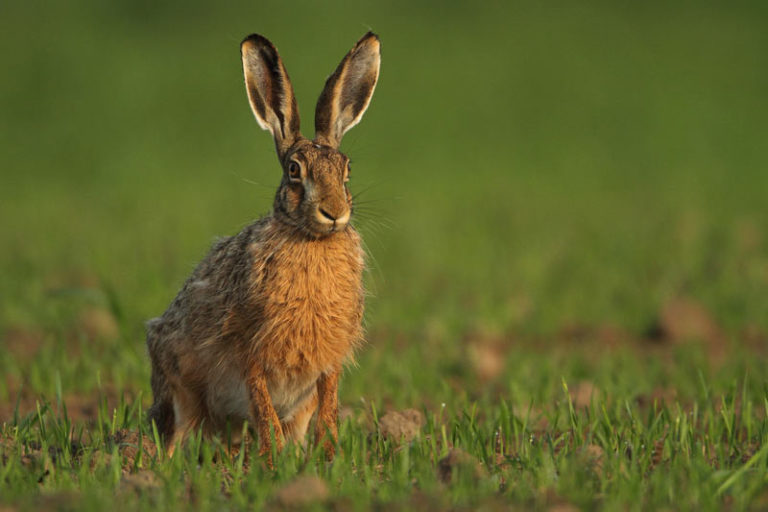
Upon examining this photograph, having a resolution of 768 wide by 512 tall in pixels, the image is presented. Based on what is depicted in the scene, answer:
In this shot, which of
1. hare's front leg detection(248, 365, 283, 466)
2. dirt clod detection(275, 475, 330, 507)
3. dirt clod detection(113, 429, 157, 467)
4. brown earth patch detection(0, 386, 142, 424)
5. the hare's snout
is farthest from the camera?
brown earth patch detection(0, 386, 142, 424)

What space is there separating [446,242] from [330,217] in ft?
27.3

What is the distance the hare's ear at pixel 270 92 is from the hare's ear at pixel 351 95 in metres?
0.14

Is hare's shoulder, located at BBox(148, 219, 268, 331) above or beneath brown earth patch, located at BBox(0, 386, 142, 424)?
above

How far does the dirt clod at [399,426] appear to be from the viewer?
519 centimetres

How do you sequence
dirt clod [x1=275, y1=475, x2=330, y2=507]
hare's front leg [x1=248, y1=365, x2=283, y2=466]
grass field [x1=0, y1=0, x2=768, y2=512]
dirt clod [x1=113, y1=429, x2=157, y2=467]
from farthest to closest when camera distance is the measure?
hare's front leg [x1=248, y1=365, x2=283, y2=466]
dirt clod [x1=113, y1=429, x2=157, y2=467]
grass field [x1=0, y1=0, x2=768, y2=512]
dirt clod [x1=275, y1=475, x2=330, y2=507]

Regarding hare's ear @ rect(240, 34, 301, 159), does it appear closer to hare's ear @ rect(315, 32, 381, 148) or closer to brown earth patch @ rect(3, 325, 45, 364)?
hare's ear @ rect(315, 32, 381, 148)

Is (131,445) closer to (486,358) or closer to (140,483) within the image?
(140,483)

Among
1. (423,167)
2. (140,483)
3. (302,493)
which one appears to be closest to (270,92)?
(140,483)

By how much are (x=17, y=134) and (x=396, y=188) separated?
8.55 meters

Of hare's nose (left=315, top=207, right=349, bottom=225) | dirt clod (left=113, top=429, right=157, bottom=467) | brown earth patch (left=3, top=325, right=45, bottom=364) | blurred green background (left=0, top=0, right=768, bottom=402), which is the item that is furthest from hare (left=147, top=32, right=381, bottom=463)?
brown earth patch (left=3, top=325, right=45, bottom=364)

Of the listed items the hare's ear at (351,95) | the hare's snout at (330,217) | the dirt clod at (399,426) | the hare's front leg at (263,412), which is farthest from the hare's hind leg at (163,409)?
the hare's ear at (351,95)

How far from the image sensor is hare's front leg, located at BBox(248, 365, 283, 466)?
16.1 feet

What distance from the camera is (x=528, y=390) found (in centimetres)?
679

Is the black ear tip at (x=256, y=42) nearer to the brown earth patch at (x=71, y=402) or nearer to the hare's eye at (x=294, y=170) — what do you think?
the hare's eye at (x=294, y=170)
